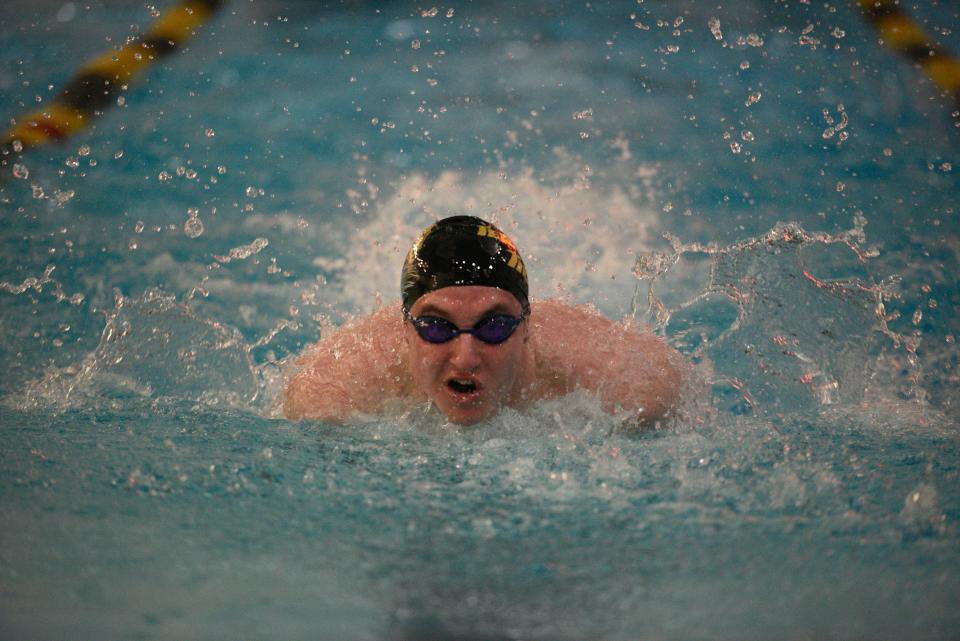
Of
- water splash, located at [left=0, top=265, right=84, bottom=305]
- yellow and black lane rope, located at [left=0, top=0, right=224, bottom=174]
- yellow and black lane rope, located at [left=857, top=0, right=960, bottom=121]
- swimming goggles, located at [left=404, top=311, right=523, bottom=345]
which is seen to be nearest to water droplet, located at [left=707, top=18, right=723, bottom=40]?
yellow and black lane rope, located at [left=857, top=0, right=960, bottom=121]

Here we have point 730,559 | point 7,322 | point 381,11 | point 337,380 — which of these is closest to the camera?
point 730,559

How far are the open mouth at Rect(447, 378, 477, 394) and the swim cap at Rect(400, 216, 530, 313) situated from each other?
29 cm

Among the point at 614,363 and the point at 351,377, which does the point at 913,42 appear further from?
the point at 351,377

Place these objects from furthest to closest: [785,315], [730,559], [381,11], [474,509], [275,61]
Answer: [381,11] < [275,61] < [785,315] < [474,509] < [730,559]

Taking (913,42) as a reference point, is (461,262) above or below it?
below

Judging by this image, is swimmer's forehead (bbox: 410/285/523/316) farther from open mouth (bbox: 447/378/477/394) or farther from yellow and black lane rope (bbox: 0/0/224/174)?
yellow and black lane rope (bbox: 0/0/224/174)

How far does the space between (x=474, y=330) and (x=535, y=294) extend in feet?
5.11

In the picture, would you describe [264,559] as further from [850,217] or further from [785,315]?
[850,217]

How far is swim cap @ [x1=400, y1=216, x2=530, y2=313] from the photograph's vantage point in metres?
2.79

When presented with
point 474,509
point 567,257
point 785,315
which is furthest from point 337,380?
point 567,257

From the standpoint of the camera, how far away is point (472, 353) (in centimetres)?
271

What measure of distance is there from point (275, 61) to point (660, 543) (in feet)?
17.2

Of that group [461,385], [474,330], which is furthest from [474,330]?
[461,385]

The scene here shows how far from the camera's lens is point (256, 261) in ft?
16.1
